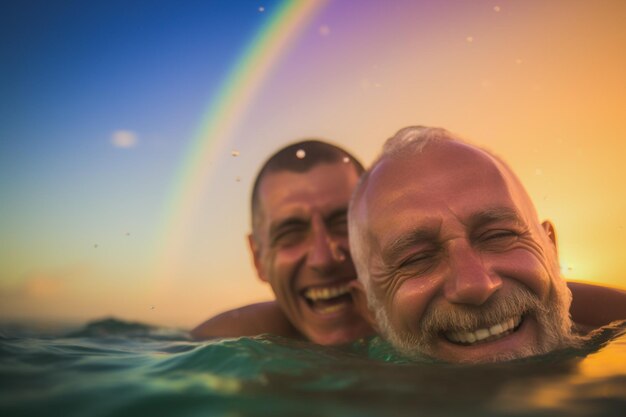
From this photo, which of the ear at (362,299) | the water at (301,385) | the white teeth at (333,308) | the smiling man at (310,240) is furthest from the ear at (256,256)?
the water at (301,385)

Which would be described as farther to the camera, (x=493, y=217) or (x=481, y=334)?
(x=493, y=217)

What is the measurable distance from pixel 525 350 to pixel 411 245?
0.76 metres

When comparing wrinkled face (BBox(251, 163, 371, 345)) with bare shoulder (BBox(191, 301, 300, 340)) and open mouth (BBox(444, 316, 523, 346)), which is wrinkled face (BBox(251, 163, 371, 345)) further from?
open mouth (BBox(444, 316, 523, 346))

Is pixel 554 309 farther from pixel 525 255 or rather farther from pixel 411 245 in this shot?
pixel 411 245

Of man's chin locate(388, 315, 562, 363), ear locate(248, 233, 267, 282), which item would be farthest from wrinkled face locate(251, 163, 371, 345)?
man's chin locate(388, 315, 562, 363)

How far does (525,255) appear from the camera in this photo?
8.68 ft

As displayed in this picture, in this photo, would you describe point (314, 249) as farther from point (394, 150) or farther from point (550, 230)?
point (550, 230)

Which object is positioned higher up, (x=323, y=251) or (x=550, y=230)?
(x=323, y=251)

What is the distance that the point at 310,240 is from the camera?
4160 millimetres

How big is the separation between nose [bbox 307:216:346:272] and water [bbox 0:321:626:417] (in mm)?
1077

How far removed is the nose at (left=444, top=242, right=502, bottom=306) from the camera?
2.42 meters

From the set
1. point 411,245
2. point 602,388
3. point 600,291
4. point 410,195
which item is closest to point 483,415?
point 602,388

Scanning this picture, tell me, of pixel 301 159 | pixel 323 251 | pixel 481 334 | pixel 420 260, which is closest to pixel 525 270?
pixel 481 334

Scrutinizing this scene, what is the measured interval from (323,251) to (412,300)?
1.38m
